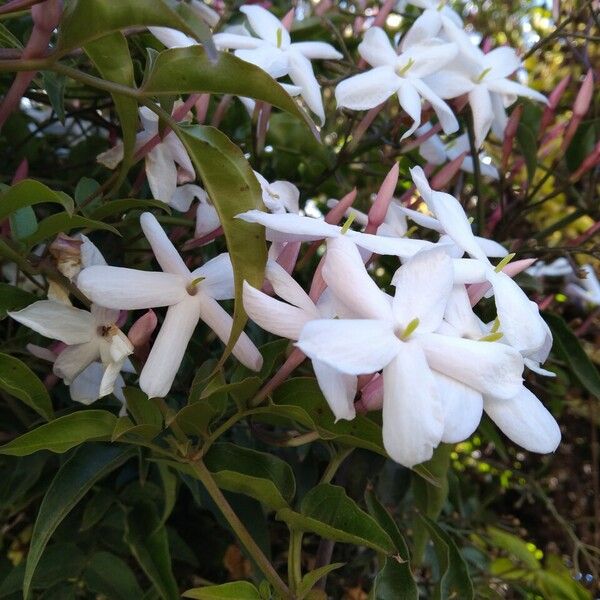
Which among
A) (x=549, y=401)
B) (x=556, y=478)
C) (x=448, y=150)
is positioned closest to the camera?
(x=448, y=150)

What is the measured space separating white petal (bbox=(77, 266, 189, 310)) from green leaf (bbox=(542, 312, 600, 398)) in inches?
15.1

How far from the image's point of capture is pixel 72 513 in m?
0.64

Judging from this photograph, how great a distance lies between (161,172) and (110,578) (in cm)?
34

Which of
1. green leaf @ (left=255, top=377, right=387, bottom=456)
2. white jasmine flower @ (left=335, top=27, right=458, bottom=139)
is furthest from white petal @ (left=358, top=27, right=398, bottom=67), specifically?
green leaf @ (left=255, top=377, right=387, bottom=456)

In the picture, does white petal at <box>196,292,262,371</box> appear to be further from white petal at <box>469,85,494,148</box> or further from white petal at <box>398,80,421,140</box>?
white petal at <box>469,85,494,148</box>

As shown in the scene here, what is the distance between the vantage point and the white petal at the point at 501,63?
0.65 metres

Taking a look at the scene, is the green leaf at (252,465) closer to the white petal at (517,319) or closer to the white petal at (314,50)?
the white petal at (517,319)

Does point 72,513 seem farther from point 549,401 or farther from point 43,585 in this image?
point 549,401

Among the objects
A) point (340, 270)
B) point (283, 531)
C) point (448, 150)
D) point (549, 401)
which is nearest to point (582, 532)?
point (549, 401)

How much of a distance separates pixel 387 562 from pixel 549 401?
64 centimetres

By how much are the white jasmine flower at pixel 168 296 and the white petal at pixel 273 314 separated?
43 millimetres

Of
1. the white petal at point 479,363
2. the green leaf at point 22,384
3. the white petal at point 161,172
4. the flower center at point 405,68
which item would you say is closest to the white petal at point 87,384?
A: the green leaf at point 22,384

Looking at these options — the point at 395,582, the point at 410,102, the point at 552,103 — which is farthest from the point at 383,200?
the point at 552,103

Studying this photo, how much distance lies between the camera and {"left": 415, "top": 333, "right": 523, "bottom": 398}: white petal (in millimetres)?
349
